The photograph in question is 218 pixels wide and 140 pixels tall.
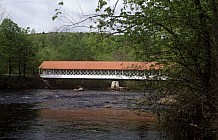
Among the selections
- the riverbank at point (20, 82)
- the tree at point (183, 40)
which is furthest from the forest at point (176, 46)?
the riverbank at point (20, 82)

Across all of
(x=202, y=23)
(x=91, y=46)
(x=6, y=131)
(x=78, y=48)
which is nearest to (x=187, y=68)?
(x=202, y=23)

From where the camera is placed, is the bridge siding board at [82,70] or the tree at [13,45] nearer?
the tree at [13,45]

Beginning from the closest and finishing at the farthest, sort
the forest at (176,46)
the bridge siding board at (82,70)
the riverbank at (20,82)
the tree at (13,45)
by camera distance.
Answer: the forest at (176,46), the riverbank at (20,82), the tree at (13,45), the bridge siding board at (82,70)

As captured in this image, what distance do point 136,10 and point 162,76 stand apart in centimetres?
165

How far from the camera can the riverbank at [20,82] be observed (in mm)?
40338

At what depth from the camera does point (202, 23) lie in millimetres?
5613

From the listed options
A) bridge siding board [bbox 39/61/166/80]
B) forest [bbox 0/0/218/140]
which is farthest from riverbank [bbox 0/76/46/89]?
forest [bbox 0/0/218/140]

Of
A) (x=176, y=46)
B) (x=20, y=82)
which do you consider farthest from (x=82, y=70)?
(x=176, y=46)

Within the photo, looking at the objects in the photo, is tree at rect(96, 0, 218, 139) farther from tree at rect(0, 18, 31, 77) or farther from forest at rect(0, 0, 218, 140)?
tree at rect(0, 18, 31, 77)

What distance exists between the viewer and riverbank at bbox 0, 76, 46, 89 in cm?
4034

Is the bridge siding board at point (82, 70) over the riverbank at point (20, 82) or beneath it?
over

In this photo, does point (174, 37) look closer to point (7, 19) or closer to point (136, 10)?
point (136, 10)

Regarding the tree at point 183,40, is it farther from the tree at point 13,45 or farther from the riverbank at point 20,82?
the tree at point 13,45

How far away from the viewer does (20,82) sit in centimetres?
4412
